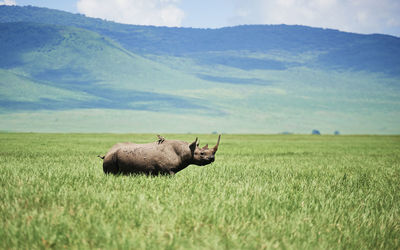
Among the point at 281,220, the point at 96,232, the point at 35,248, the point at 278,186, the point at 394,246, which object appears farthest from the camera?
the point at 278,186

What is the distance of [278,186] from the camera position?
318 inches

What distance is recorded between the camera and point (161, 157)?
28.5 ft

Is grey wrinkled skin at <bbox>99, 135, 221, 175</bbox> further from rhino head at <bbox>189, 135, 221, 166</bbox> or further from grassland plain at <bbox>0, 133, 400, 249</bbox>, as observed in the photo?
grassland plain at <bbox>0, 133, 400, 249</bbox>

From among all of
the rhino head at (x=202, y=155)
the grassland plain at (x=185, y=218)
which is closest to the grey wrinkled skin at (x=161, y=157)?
the rhino head at (x=202, y=155)

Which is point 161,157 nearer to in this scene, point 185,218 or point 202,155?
point 202,155

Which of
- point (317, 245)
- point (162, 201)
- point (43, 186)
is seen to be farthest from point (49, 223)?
point (317, 245)

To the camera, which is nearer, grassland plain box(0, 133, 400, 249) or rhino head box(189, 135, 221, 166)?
grassland plain box(0, 133, 400, 249)

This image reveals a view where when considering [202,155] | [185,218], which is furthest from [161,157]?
[185,218]

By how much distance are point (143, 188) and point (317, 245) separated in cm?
377

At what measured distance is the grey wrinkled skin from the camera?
28.5 feet

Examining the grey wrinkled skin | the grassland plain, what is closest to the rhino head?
the grey wrinkled skin

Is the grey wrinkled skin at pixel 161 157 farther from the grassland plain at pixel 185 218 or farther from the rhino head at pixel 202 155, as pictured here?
the grassland plain at pixel 185 218

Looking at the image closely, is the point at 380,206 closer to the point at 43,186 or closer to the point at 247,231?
the point at 247,231

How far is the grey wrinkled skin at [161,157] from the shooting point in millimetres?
8672
